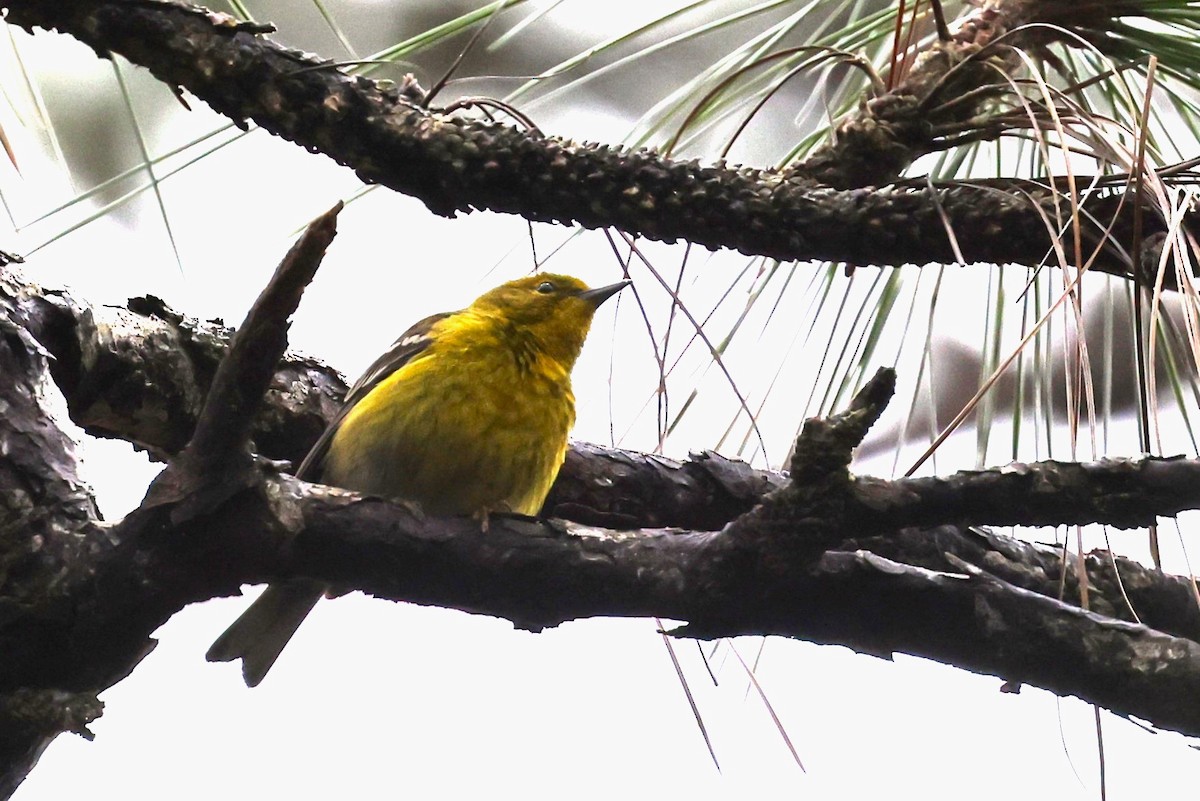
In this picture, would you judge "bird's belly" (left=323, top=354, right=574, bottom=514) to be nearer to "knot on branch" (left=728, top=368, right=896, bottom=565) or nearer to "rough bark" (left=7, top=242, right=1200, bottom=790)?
"rough bark" (left=7, top=242, right=1200, bottom=790)

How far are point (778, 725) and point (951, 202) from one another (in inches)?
33.4

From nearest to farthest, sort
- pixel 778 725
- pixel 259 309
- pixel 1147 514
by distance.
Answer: pixel 1147 514 → pixel 259 309 → pixel 778 725

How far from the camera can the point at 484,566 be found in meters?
1.94

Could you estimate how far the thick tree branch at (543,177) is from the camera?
1.95 m

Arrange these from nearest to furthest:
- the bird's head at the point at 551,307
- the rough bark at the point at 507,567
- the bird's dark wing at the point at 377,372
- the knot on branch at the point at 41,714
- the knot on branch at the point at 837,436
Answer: the knot on branch at the point at 837,436 → the rough bark at the point at 507,567 → the knot on branch at the point at 41,714 → the bird's dark wing at the point at 377,372 → the bird's head at the point at 551,307

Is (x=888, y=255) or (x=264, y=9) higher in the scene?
(x=264, y=9)

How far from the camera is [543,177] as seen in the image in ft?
6.53

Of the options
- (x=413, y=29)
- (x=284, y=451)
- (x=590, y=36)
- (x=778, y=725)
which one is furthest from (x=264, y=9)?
(x=778, y=725)

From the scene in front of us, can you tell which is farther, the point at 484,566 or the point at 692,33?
the point at 692,33

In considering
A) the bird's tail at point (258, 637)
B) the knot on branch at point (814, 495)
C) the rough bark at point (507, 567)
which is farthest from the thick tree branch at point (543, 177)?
the bird's tail at point (258, 637)

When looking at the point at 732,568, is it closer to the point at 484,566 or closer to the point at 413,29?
the point at 484,566

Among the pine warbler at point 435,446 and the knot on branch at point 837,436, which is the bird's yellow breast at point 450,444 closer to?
Result: the pine warbler at point 435,446

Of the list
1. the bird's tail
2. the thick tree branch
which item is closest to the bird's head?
the bird's tail

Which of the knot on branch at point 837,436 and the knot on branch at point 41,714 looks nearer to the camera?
the knot on branch at point 837,436
